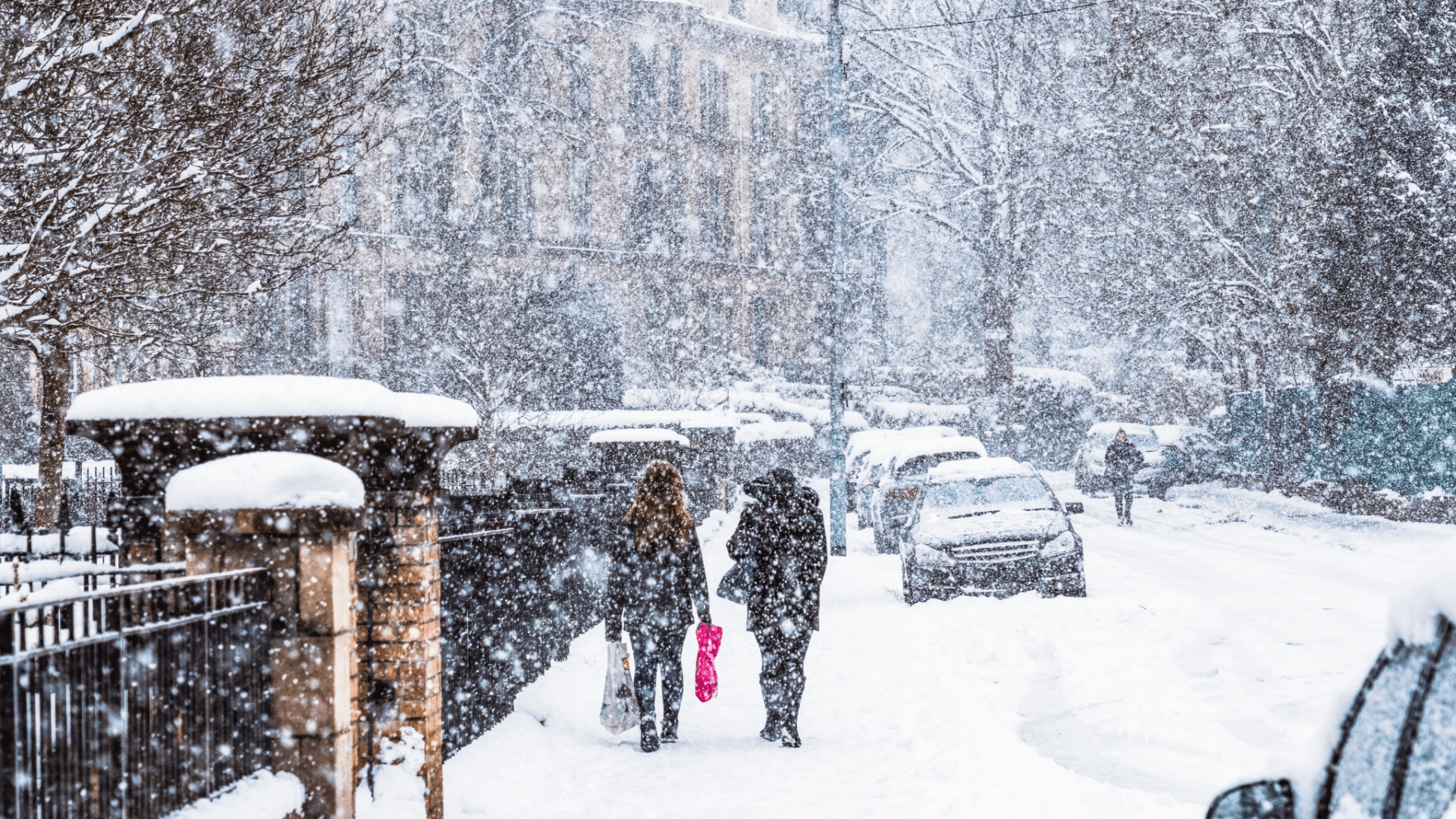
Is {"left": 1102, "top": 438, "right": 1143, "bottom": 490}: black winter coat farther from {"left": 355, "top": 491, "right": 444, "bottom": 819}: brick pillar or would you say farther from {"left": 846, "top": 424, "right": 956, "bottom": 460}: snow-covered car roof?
{"left": 355, "top": 491, "right": 444, "bottom": 819}: brick pillar

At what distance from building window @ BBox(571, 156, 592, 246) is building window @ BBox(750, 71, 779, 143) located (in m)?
8.54

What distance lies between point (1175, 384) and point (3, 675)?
49.1 meters

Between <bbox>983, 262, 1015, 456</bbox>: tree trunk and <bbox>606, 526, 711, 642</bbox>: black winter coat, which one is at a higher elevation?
<bbox>983, 262, 1015, 456</bbox>: tree trunk

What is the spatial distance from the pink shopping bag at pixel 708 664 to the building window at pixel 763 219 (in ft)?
157

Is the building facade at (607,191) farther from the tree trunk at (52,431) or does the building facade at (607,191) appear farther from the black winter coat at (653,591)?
the black winter coat at (653,591)

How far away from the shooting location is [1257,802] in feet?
7.08

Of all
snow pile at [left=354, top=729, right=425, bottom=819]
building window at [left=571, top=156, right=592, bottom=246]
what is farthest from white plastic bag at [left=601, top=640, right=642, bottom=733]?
building window at [left=571, top=156, right=592, bottom=246]

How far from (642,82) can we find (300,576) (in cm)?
5042

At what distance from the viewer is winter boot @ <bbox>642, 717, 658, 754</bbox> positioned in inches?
314

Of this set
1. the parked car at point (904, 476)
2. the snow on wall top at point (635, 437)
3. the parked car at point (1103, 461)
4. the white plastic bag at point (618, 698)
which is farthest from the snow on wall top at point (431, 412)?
the parked car at point (1103, 461)

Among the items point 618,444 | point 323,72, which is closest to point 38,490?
point 323,72

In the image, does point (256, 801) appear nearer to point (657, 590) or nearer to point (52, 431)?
point (657, 590)

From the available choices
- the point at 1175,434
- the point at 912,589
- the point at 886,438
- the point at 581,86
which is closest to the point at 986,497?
the point at 912,589

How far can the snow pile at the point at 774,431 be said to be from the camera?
38.9 m
